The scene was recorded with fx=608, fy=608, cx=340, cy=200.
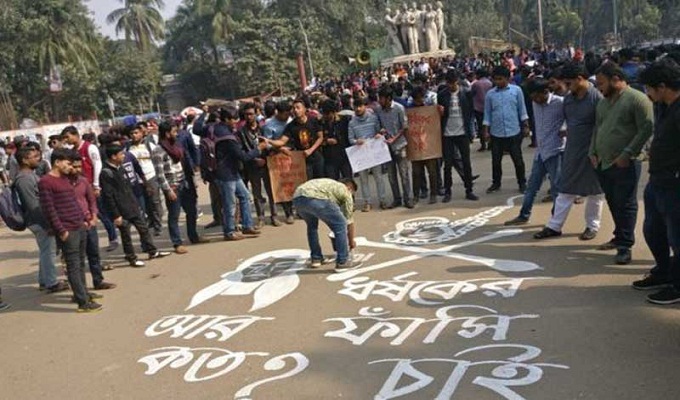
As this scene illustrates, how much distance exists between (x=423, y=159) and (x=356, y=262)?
9.23 ft

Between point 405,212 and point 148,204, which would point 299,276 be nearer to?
point 405,212

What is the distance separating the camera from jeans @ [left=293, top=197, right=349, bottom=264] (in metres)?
6.04

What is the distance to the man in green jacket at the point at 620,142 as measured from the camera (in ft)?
16.7

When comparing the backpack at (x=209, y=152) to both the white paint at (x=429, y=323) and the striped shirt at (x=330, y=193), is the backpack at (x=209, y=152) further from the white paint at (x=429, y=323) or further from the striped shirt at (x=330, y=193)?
the white paint at (x=429, y=323)

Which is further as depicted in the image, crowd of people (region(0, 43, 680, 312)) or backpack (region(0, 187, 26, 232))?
backpack (region(0, 187, 26, 232))

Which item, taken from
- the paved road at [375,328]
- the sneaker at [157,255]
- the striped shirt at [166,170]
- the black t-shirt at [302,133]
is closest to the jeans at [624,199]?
the paved road at [375,328]

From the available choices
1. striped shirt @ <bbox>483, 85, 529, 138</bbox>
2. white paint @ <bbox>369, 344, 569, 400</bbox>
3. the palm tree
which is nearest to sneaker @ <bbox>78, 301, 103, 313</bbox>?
white paint @ <bbox>369, 344, 569, 400</bbox>

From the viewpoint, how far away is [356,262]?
6.47 metres

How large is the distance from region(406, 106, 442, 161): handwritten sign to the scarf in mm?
3192

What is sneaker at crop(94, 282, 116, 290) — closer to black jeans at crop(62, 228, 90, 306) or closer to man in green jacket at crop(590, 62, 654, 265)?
black jeans at crop(62, 228, 90, 306)

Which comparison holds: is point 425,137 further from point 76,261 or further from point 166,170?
point 76,261

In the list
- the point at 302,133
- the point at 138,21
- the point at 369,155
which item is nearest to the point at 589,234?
the point at 369,155

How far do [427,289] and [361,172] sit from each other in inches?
143

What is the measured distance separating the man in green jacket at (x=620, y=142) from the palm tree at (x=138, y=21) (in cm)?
5235
